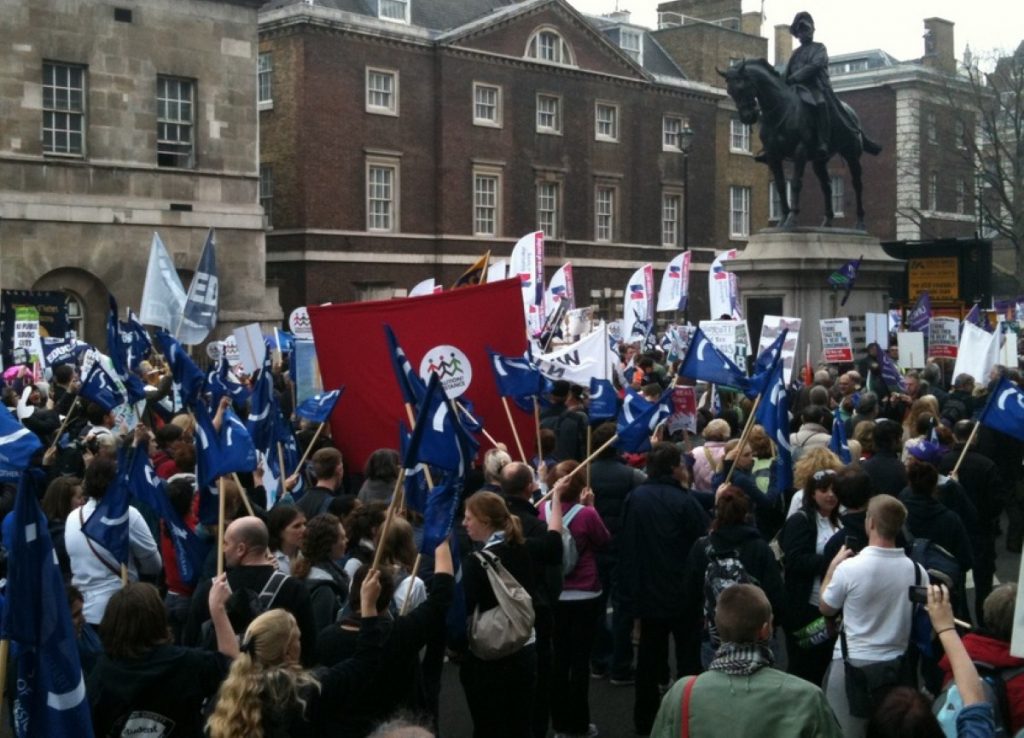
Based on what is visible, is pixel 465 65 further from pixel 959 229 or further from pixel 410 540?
pixel 410 540

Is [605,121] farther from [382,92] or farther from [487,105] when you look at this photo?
[382,92]

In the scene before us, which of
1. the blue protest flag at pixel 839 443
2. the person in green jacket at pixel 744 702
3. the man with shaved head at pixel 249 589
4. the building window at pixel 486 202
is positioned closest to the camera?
the person in green jacket at pixel 744 702

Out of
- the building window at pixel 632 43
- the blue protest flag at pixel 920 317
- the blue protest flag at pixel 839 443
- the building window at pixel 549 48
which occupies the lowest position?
the blue protest flag at pixel 839 443

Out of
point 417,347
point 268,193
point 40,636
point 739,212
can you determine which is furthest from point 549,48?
point 40,636

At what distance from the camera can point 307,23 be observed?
135ft

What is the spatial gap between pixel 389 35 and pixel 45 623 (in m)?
40.2

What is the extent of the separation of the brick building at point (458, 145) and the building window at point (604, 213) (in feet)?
0.26

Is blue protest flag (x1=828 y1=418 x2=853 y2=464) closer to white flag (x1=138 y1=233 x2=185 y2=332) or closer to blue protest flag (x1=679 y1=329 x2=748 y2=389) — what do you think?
blue protest flag (x1=679 y1=329 x2=748 y2=389)

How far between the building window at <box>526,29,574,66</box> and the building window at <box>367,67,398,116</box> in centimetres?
575

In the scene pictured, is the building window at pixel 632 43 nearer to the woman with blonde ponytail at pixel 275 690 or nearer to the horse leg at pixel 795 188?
Answer: the horse leg at pixel 795 188

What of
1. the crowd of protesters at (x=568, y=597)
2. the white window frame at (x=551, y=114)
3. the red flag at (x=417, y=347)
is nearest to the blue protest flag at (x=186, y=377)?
the crowd of protesters at (x=568, y=597)

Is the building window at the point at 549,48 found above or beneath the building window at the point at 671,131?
above

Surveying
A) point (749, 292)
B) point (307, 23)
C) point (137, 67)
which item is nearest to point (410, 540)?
point (749, 292)

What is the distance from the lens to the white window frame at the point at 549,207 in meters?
48.4
